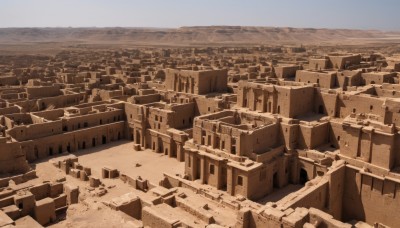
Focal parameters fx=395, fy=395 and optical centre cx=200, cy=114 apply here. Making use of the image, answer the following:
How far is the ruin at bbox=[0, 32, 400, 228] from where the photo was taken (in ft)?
78.5

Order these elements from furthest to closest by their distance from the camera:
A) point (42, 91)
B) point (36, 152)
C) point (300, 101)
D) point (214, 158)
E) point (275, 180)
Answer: point (42, 91) < point (36, 152) < point (300, 101) < point (275, 180) < point (214, 158)

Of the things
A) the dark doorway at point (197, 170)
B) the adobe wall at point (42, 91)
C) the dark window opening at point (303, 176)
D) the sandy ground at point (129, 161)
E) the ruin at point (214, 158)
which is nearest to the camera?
the ruin at point (214, 158)

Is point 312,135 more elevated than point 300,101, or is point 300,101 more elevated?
point 300,101

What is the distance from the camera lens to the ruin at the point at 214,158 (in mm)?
23938

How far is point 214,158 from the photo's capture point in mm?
31188

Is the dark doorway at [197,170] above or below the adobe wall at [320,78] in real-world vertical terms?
below

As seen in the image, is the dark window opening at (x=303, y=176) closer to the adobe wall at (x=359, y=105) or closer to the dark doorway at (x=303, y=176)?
the dark doorway at (x=303, y=176)

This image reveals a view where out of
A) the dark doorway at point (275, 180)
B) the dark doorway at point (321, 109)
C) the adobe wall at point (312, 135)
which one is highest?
the dark doorway at point (321, 109)

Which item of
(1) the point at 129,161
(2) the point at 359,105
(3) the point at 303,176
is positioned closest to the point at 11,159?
(1) the point at 129,161

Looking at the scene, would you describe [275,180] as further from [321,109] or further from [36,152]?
[36,152]

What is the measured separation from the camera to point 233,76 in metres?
58.8

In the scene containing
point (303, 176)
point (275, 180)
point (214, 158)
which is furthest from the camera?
point (303, 176)

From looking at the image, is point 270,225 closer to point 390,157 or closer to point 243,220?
point 243,220

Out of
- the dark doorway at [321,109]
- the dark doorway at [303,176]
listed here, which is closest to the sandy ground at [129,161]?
the dark doorway at [303,176]
